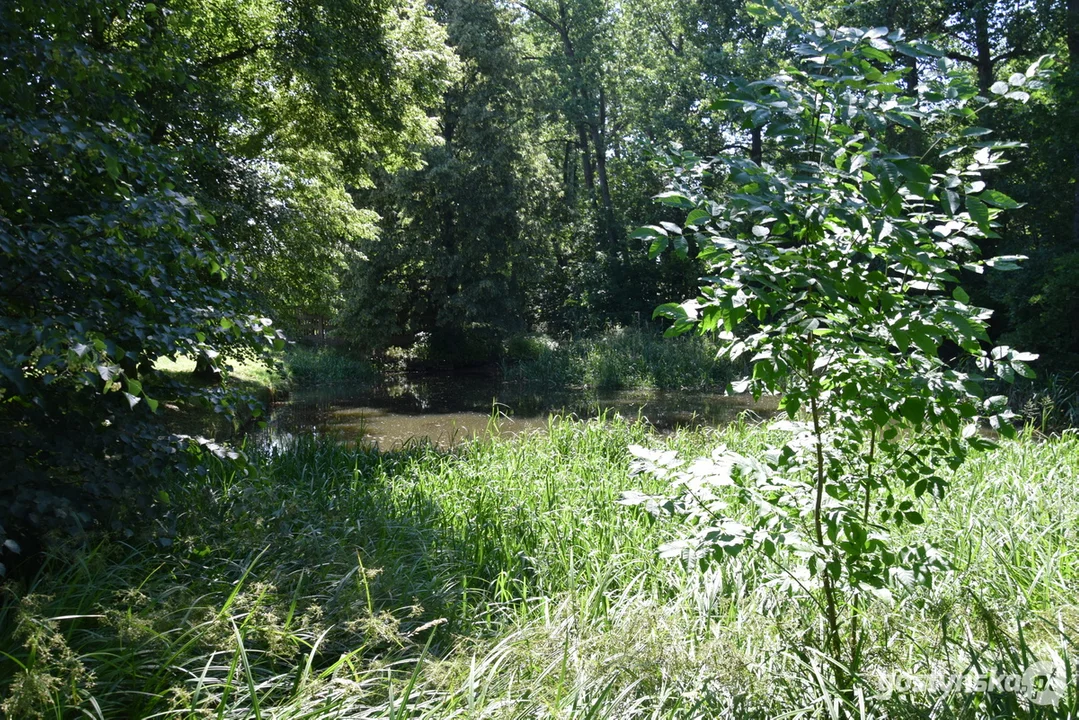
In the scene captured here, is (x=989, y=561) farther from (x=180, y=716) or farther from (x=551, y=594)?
(x=180, y=716)

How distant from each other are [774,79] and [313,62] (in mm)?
9697

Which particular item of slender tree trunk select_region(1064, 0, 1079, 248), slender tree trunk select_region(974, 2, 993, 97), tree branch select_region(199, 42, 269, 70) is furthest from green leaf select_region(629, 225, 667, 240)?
slender tree trunk select_region(974, 2, 993, 97)

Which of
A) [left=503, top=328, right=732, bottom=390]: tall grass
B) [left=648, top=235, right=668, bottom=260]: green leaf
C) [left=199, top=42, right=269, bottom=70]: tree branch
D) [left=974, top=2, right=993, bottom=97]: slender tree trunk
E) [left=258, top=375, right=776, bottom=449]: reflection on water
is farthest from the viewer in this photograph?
[left=503, top=328, right=732, bottom=390]: tall grass

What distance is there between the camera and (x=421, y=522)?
4703mm

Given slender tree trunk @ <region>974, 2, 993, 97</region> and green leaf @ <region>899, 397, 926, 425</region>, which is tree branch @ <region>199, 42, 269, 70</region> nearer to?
green leaf @ <region>899, 397, 926, 425</region>

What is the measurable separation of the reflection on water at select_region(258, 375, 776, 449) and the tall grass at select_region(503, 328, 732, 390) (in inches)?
34.7

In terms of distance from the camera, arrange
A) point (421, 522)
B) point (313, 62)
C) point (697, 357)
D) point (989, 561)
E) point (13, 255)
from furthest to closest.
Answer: point (697, 357)
point (313, 62)
point (421, 522)
point (989, 561)
point (13, 255)

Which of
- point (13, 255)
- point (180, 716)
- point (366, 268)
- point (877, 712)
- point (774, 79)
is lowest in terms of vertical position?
point (877, 712)

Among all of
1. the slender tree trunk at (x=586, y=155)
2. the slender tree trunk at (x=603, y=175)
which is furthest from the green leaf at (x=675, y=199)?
the slender tree trunk at (x=586, y=155)

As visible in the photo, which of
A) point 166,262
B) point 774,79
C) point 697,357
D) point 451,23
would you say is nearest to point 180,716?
point 166,262

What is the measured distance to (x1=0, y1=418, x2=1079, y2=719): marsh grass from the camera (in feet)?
7.80

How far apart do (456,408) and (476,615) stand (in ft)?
40.1

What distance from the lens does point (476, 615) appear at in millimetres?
3537

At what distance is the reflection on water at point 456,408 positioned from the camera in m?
12.6
